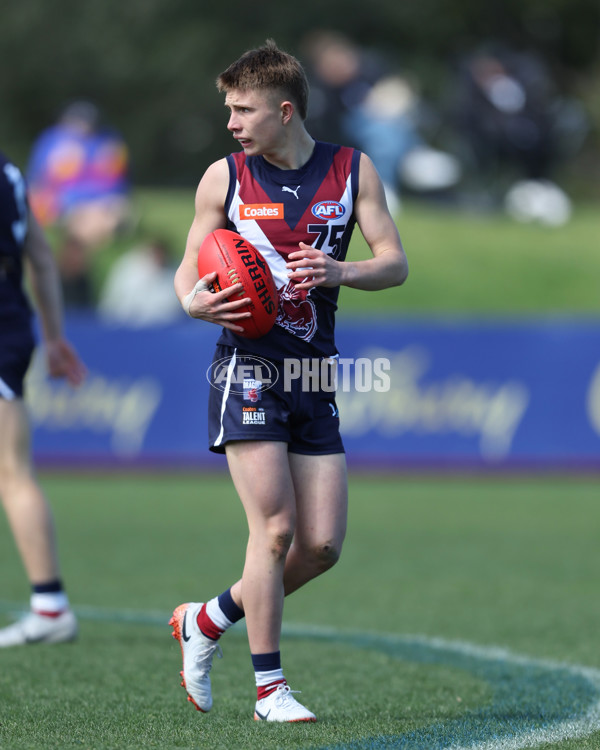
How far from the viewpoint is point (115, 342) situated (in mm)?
12930

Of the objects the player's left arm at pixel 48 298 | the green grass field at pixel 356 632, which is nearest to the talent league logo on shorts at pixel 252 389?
the green grass field at pixel 356 632

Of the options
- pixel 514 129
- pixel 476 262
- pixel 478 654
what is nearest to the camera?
pixel 478 654

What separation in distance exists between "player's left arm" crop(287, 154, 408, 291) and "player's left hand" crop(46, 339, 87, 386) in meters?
2.06

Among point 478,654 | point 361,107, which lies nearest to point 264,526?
point 478,654

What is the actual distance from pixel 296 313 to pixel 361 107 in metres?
14.6

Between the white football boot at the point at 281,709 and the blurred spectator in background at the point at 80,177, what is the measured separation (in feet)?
41.8

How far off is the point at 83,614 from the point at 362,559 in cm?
242

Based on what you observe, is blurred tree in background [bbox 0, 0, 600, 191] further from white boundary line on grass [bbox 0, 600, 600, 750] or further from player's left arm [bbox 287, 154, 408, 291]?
player's left arm [bbox 287, 154, 408, 291]

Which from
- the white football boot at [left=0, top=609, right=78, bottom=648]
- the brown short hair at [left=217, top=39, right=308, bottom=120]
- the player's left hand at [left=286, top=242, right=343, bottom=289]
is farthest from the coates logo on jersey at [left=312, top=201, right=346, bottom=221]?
the white football boot at [left=0, top=609, right=78, bottom=648]

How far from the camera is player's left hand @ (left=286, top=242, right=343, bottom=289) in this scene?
13.1 feet

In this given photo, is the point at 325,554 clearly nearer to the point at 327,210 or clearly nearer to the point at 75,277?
the point at 327,210

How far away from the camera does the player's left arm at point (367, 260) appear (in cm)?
400

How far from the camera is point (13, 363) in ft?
18.4

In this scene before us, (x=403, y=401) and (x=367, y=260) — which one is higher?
(x=367, y=260)
